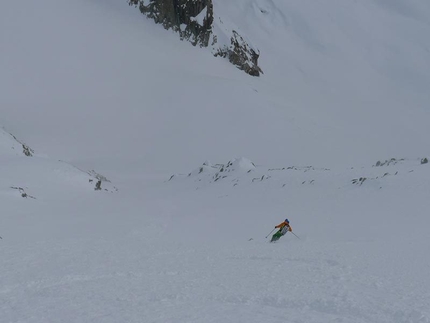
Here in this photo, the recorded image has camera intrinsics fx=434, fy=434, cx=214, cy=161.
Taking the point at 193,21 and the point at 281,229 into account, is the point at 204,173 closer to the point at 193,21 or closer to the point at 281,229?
the point at 281,229

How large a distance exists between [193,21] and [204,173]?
132 ft

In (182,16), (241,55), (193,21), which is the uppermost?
(193,21)

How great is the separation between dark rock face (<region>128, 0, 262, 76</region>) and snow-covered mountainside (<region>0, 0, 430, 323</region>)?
1081mm

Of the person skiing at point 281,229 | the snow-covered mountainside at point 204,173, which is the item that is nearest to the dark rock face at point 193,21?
the snow-covered mountainside at point 204,173

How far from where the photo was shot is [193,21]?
197 ft

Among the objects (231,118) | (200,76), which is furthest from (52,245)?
(200,76)

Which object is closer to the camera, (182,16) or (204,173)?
(204,173)

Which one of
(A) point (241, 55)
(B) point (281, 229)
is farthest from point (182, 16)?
(B) point (281, 229)

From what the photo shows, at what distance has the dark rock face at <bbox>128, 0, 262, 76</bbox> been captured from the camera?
59656 millimetres

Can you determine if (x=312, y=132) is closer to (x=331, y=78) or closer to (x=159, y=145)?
(x=159, y=145)

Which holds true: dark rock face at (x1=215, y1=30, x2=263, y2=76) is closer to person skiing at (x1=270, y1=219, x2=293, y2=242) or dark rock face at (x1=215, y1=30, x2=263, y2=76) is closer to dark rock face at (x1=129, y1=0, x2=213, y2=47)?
dark rock face at (x1=129, y1=0, x2=213, y2=47)

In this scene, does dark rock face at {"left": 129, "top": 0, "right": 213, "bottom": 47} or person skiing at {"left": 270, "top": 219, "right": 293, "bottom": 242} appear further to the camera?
dark rock face at {"left": 129, "top": 0, "right": 213, "bottom": 47}

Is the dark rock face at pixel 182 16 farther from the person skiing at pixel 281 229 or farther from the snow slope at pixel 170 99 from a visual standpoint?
the person skiing at pixel 281 229

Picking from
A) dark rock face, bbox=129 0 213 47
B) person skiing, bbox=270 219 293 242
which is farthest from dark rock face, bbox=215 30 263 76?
person skiing, bbox=270 219 293 242
